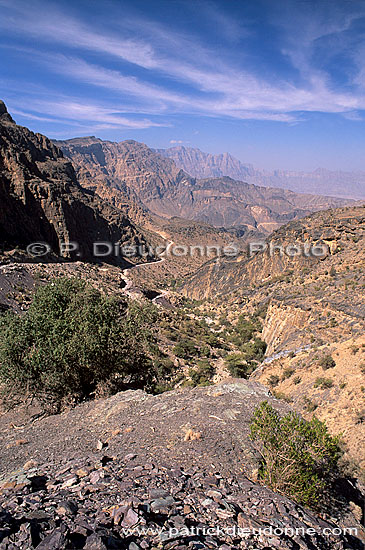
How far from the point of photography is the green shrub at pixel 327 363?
20.1 meters

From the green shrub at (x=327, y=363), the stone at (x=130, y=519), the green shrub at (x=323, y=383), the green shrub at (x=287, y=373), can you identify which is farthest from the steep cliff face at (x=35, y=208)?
the stone at (x=130, y=519)

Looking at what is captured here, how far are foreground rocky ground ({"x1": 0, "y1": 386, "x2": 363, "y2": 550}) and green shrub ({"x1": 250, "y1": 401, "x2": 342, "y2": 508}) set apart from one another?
1.37 ft

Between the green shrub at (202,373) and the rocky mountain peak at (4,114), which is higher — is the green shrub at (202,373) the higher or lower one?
the lower one

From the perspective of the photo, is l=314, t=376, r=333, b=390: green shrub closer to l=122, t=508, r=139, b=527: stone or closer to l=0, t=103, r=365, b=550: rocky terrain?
l=0, t=103, r=365, b=550: rocky terrain

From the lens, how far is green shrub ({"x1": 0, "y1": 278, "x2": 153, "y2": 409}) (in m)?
14.9

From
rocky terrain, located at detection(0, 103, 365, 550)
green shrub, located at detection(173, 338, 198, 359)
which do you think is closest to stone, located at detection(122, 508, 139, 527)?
rocky terrain, located at detection(0, 103, 365, 550)

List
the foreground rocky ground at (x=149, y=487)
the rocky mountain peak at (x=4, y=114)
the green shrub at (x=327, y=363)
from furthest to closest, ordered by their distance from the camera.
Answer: the rocky mountain peak at (x=4, y=114) → the green shrub at (x=327, y=363) → the foreground rocky ground at (x=149, y=487)

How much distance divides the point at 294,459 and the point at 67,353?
11.4 meters

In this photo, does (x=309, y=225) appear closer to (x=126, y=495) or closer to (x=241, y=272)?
(x=241, y=272)

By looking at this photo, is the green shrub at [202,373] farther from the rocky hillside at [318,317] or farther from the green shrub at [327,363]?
the green shrub at [327,363]

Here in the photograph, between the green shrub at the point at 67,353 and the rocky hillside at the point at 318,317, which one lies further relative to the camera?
the rocky hillside at the point at 318,317

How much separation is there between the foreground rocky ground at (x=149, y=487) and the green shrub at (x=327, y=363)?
325 inches

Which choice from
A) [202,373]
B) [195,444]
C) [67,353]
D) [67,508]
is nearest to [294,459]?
[195,444]

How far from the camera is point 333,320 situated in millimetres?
27484
